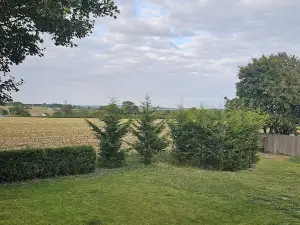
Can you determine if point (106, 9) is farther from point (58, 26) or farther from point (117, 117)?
point (117, 117)

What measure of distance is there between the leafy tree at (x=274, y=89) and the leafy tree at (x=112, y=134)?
13438 millimetres

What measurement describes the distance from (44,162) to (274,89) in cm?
2223

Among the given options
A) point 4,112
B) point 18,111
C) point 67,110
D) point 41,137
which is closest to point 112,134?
point 41,137

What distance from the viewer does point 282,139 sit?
3061cm

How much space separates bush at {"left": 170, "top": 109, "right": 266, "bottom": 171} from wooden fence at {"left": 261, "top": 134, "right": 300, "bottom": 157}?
9.46 m

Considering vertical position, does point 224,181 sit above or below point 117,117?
below

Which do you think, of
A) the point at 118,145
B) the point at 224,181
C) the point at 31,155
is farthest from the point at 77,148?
the point at 224,181

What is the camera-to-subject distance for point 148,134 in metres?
20.3

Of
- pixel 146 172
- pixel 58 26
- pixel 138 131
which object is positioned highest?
pixel 58 26

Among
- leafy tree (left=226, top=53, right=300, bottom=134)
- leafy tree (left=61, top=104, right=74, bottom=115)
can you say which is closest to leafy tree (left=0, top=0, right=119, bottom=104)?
leafy tree (left=226, top=53, right=300, bottom=134)

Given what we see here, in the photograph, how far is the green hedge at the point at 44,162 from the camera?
531 inches

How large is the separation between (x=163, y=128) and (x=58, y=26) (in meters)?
10.4

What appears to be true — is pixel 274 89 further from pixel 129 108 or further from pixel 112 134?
pixel 112 134

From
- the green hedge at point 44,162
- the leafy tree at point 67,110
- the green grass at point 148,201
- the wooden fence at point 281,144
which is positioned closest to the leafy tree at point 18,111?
the leafy tree at point 67,110
